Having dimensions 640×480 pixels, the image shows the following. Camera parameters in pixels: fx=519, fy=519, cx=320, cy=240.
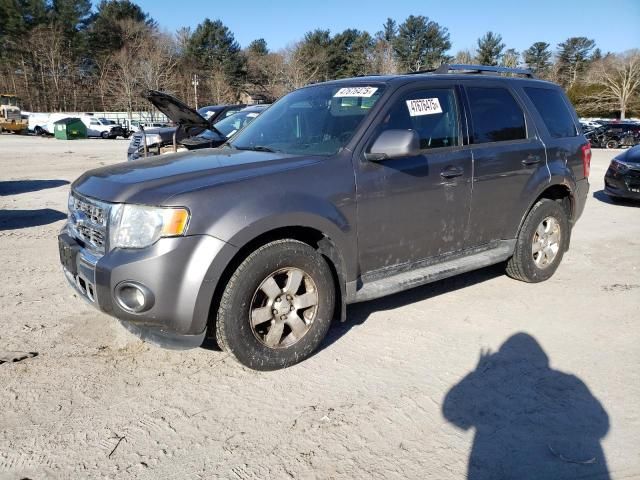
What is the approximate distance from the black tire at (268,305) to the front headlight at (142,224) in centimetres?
47

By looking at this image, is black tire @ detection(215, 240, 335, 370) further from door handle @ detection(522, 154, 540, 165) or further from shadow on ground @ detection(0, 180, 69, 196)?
shadow on ground @ detection(0, 180, 69, 196)

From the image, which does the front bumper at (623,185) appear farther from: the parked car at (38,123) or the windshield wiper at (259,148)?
the parked car at (38,123)

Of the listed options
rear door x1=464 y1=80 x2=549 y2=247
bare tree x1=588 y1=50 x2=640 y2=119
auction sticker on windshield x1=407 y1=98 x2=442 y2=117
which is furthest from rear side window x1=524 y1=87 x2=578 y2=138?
bare tree x1=588 y1=50 x2=640 y2=119

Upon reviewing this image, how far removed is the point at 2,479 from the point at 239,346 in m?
1.33

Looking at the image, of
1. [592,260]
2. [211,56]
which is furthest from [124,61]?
[592,260]

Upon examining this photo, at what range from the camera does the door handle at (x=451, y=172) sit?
4000 millimetres

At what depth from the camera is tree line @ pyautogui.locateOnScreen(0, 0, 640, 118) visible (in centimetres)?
5666

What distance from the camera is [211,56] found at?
6825cm

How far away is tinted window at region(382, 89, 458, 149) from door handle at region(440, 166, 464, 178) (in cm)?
20

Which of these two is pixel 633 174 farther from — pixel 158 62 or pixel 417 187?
pixel 158 62

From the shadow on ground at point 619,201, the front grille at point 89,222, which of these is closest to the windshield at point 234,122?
the front grille at point 89,222

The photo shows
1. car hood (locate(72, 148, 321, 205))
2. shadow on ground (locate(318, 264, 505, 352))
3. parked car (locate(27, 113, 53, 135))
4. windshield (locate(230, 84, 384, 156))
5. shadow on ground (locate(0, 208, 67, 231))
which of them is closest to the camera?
car hood (locate(72, 148, 321, 205))

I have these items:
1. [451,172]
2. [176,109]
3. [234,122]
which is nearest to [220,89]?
[234,122]

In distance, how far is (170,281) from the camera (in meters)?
2.93
